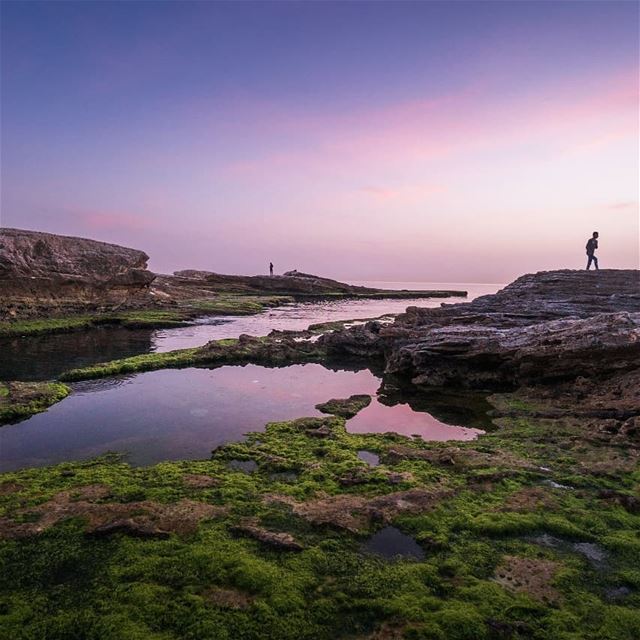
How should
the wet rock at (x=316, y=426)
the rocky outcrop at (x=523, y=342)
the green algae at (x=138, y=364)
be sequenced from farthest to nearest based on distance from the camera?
the green algae at (x=138, y=364), the rocky outcrop at (x=523, y=342), the wet rock at (x=316, y=426)

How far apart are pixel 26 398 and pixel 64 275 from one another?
40.2 m

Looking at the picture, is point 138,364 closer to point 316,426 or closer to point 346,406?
point 346,406

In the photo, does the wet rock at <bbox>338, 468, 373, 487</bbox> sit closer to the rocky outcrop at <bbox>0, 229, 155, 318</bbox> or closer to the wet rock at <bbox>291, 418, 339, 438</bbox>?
the wet rock at <bbox>291, 418, 339, 438</bbox>

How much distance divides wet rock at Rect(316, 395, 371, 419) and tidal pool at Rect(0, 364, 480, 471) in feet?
1.39

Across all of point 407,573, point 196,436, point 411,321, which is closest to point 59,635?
point 407,573

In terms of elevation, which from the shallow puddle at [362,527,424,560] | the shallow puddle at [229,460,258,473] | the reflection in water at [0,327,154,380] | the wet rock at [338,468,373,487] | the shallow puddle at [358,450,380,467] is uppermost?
the reflection in water at [0,327,154,380]

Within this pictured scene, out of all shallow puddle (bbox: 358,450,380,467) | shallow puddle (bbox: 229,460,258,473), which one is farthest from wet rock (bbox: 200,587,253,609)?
shallow puddle (bbox: 358,450,380,467)

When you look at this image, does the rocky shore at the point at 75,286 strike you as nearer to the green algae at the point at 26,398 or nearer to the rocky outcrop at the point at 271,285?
the green algae at the point at 26,398

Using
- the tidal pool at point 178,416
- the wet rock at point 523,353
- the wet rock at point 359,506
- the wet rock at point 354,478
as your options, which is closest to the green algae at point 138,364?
the tidal pool at point 178,416

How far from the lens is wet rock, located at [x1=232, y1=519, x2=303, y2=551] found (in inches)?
370

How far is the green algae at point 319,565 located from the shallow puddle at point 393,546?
0.19 m

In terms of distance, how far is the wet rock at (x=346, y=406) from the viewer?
20641 millimetres

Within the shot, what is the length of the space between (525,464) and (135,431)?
47.1ft

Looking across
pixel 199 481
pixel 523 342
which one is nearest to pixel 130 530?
pixel 199 481
